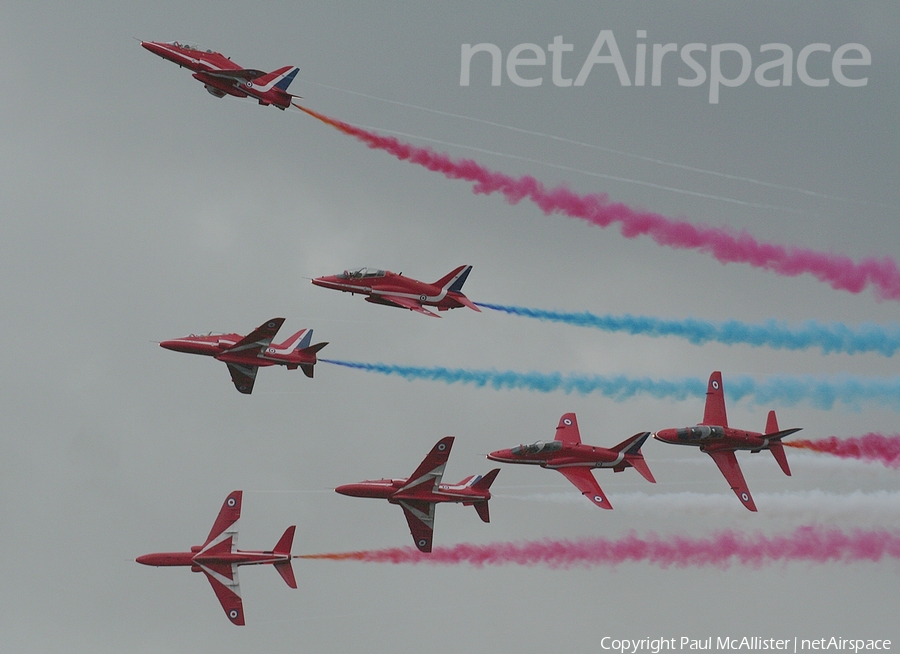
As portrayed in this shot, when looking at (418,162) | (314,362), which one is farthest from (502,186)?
(314,362)

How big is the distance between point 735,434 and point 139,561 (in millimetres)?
25204

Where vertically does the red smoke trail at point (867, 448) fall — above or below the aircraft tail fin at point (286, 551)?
above

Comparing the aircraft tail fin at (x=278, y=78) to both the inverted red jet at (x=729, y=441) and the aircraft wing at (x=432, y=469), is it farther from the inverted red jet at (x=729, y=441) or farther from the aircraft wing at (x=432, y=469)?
the inverted red jet at (x=729, y=441)

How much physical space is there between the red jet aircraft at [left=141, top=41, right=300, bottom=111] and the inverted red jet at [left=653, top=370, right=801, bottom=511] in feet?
68.4

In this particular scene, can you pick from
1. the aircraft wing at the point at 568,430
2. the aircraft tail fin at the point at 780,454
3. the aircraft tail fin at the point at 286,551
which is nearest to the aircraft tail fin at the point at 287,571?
the aircraft tail fin at the point at 286,551

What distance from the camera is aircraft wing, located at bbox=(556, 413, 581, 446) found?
96.6m

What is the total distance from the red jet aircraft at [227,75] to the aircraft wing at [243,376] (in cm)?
1111

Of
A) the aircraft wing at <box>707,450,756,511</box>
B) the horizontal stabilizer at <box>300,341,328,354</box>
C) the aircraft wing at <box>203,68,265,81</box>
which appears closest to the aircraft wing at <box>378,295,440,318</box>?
the horizontal stabilizer at <box>300,341,328,354</box>

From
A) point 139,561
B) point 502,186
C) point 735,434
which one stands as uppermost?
point 502,186

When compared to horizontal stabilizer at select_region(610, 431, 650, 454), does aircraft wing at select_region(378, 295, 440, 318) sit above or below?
above

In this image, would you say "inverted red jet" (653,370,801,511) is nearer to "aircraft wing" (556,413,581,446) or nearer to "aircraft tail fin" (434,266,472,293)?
"aircraft wing" (556,413,581,446)

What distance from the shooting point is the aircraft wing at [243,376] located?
315 feet

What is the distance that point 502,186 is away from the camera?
325ft

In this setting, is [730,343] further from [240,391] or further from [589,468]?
[240,391]
